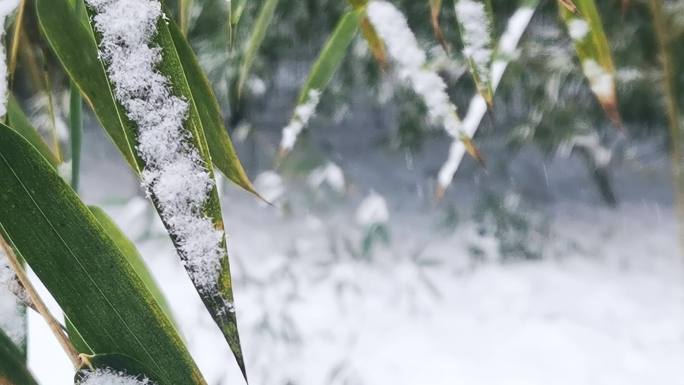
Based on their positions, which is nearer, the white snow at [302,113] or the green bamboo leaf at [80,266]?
the green bamboo leaf at [80,266]

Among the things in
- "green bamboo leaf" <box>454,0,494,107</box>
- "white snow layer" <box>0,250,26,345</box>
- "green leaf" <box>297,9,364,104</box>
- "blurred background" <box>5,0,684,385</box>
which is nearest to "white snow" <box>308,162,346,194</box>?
"blurred background" <box>5,0,684,385</box>

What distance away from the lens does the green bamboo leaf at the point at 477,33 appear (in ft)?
1.43

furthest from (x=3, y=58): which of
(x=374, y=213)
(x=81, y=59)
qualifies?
(x=374, y=213)

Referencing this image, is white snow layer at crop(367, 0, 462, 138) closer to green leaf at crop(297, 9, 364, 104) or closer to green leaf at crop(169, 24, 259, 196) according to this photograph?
green leaf at crop(297, 9, 364, 104)

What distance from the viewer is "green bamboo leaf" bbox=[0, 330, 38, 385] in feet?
1.03

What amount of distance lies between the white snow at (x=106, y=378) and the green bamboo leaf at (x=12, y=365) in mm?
68

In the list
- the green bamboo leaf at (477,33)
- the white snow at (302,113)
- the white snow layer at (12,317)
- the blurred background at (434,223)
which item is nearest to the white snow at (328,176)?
the blurred background at (434,223)

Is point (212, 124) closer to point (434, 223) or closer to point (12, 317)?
point (12, 317)

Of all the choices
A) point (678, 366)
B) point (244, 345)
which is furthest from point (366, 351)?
point (678, 366)

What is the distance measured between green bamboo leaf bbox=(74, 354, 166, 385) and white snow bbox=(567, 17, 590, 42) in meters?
0.39

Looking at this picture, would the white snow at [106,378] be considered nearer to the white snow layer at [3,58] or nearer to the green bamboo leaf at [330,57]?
the white snow layer at [3,58]

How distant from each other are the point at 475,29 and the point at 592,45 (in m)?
0.12

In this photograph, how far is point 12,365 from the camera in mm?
321

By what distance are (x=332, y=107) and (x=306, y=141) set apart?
0.20 metres
